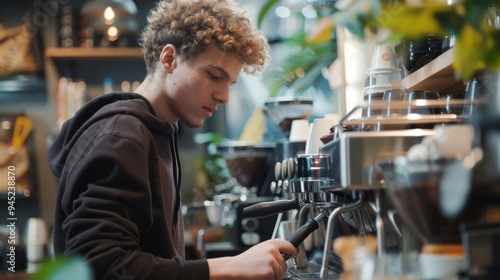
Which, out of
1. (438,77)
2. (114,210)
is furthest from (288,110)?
(114,210)

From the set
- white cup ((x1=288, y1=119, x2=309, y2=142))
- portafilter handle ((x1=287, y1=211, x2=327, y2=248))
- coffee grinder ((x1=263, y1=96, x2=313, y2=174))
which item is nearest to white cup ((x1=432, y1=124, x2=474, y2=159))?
portafilter handle ((x1=287, y1=211, x2=327, y2=248))

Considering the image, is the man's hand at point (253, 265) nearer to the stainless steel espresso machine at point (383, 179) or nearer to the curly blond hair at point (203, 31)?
the stainless steel espresso machine at point (383, 179)

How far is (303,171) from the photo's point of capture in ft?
5.49

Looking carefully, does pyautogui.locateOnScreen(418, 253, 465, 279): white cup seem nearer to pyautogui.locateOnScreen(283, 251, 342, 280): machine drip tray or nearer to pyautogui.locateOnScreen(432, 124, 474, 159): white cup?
pyautogui.locateOnScreen(432, 124, 474, 159): white cup

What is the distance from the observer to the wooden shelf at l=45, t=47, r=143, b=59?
4.74 meters

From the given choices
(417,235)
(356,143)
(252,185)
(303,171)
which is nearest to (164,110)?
(303,171)

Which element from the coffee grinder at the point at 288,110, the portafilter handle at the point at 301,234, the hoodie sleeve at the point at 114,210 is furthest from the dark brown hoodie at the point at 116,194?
the coffee grinder at the point at 288,110

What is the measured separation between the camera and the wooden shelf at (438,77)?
5.12 ft

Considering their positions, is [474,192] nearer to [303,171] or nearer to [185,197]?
[303,171]

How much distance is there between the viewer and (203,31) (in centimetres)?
182

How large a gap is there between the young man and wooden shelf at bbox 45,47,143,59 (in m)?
2.80

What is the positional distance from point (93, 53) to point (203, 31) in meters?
3.06

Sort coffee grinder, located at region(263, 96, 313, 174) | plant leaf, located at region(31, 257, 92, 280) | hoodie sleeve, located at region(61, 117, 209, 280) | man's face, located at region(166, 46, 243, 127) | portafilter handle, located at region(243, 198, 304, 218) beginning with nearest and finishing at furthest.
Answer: plant leaf, located at region(31, 257, 92, 280) → hoodie sleeve, located at region(61, 117, 209, 280) → man's face, located at region(166, 46, 243, 127) → portafilter handle, located at region(243, 198, 304, 218) → coffee grinder, located at region(263, 96, 313, 174)

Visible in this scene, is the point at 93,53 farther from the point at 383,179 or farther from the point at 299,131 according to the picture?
the point at 383,179
